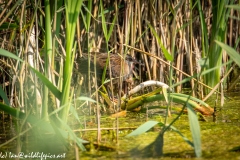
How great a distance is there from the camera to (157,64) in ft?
15.0

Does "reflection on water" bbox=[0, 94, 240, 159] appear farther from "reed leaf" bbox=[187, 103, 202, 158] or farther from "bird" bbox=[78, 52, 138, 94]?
"bird" bbox=[78, 52, 138, 94]

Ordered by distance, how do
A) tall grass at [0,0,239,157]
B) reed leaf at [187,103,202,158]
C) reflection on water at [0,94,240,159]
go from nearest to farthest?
reed leaf at [187,103,202,158] < reflection on water at [0,94,240,159] < tall grass at [0,0,239,157]

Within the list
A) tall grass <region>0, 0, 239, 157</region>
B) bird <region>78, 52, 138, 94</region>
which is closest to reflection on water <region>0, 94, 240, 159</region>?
tall grass <region>0, 0, 239, 157</region>

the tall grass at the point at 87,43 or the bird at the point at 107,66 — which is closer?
the tall grass at the point at 87,43

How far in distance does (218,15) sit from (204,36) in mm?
291

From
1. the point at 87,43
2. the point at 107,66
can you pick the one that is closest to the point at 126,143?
the point at 87,43

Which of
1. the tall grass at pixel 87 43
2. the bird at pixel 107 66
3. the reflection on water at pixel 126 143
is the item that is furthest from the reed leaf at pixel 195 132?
the bird at pixel 107 66

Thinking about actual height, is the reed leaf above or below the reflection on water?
above

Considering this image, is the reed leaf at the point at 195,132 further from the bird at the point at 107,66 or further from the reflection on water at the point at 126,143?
the bird at the point at 107,66

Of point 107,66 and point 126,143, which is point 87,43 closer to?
point 126,143

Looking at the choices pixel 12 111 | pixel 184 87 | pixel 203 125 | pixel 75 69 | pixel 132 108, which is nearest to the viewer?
pixel 12 111

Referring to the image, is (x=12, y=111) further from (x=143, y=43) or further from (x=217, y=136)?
(x=143, y=43)

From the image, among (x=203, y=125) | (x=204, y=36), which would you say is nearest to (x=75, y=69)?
(x=204, y=36)

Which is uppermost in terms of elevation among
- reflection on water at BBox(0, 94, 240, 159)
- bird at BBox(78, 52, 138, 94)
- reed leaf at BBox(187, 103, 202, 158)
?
bird at BBox(78, 52, 138, 94)
